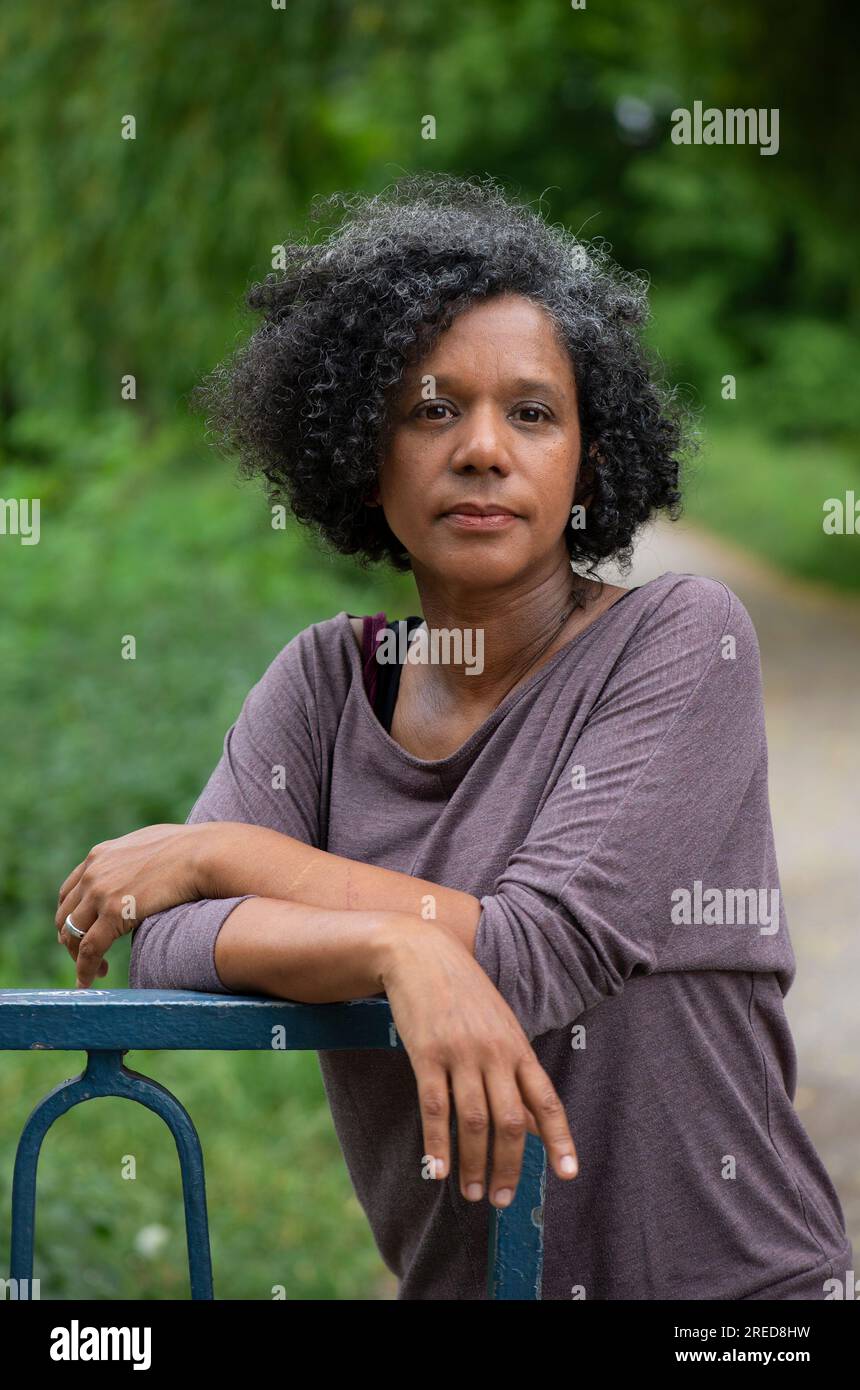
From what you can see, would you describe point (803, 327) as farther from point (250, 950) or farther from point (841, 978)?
point (250, 950)

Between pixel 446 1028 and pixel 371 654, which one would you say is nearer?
pixel 446 1028

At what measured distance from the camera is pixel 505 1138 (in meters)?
1.57

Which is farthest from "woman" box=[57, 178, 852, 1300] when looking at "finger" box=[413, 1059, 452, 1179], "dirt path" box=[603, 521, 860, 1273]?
"dirt path" box=[603, 521, 860, 1273]

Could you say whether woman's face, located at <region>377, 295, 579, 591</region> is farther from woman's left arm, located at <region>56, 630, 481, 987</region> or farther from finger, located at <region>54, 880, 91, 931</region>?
finger, located at <region>54, 880, 91, 931</region>

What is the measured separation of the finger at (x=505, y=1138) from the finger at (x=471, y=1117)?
1 centimetres

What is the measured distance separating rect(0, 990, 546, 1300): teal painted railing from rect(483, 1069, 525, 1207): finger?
0.03 meters

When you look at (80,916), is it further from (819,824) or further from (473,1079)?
(819,824)

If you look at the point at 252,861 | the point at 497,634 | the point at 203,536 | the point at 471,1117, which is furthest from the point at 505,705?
A: the point at 203,536

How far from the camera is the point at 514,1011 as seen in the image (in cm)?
174

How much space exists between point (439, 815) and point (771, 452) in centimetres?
2588

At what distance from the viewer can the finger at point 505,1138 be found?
156cm

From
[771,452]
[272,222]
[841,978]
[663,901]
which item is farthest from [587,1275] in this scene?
[771,452]

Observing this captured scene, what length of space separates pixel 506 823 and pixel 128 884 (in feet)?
1.48

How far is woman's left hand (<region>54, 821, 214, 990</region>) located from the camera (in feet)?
6.39
